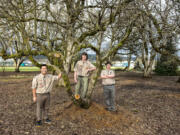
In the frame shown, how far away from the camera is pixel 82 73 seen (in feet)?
18.9

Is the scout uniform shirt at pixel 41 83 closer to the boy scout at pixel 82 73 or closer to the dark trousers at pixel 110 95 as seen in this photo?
the boy scout at pixel 82 73

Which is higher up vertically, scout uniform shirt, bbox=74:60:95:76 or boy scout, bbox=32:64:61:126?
scout uniform shirt, bbox=74:60:95:76

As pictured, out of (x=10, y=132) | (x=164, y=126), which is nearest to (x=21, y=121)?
(x=10, y=132)

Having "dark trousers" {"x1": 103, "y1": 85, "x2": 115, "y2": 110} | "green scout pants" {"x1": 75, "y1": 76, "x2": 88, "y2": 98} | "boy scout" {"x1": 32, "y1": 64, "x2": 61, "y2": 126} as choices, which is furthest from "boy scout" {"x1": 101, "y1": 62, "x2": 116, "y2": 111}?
"boy scout" {"x1": 32, "y1": 64, "x2": 61, "y2": 126}

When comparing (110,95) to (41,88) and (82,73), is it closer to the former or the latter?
(82,73)

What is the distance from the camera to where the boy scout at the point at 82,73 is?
574cm

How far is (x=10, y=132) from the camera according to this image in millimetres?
4406

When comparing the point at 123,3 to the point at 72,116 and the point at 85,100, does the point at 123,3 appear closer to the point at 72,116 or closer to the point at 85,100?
the point at 85,100

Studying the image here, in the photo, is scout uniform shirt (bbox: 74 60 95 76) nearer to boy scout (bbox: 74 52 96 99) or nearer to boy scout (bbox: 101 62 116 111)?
boy scout (bbox: 74 52 96 99)

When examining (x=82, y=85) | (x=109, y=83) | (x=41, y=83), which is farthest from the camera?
(x=82, y=85)

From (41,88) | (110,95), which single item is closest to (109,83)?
(110,95)

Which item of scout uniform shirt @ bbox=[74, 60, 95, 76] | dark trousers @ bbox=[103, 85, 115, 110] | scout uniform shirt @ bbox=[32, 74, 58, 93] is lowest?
Answer: dark trousers @ bbox=[103, 85, 115, 110]

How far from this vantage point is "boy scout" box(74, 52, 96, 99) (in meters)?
5.74

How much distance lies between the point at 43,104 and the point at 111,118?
212 centimetres
